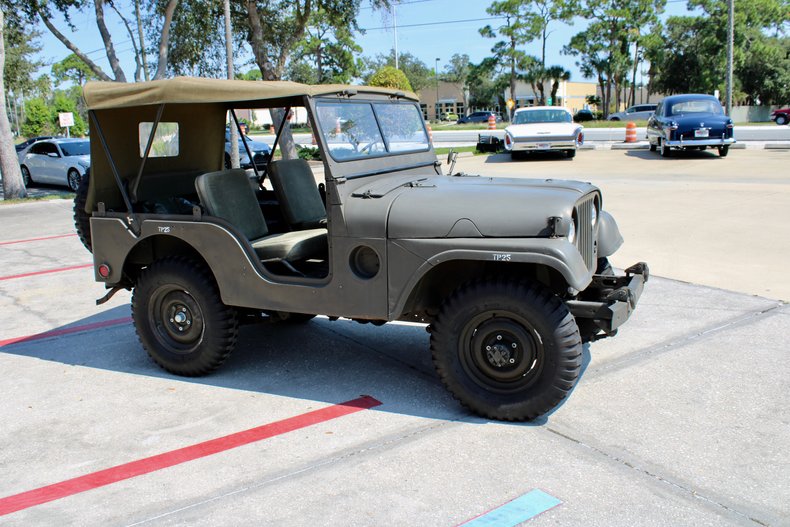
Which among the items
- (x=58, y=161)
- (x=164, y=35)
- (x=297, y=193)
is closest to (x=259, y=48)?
(x=164, y=35)

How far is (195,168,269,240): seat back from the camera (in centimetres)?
465

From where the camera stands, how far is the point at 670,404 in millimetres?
4086

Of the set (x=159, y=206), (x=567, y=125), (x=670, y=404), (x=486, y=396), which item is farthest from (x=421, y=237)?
(x=567, y=125)

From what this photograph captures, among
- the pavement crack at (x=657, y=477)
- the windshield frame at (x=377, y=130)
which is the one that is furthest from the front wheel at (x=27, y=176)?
the pavement crack at (x=657, y=477)

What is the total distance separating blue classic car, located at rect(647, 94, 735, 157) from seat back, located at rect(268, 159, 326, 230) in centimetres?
1524

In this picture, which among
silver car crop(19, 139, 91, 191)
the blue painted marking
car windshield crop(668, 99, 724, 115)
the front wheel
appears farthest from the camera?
the front wheel

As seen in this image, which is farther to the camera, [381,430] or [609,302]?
[609,302]

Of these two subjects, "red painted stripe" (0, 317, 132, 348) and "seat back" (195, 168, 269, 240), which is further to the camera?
"red painted stripe" (0, 317, 132, 348)

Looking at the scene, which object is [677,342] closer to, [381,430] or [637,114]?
[381,430]

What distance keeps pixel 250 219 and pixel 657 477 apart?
303 cm

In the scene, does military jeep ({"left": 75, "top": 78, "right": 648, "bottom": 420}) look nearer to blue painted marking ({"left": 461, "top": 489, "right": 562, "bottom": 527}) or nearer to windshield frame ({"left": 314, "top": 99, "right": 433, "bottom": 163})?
windshield frame ({"left": 314, "top": 99, "right": 433, "bottom": 163})

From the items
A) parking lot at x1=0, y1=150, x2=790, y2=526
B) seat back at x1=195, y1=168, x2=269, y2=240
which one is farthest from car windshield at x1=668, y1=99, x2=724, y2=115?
seat back at x1=195, y1=168, x2=269, y2=240

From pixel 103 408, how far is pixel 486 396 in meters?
2.24

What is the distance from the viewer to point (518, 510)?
303cm
